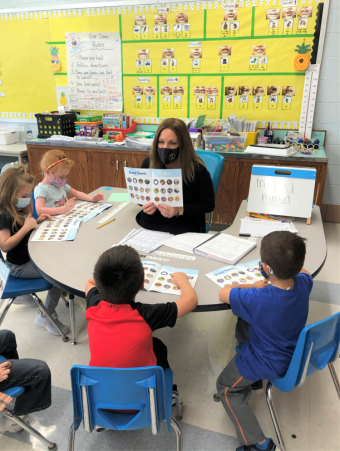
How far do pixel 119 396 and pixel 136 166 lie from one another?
9.15ft

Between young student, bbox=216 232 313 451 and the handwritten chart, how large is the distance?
3.30 metres

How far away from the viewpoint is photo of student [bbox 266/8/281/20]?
324 cm

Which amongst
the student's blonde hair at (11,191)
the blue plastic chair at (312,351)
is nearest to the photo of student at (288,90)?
the student's blonde hair at (11,191)

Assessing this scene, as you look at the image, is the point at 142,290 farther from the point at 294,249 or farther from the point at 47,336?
the point at 47,336

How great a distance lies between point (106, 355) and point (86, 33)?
12.5 feet

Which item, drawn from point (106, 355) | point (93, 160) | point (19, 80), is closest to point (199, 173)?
point (106, 355)

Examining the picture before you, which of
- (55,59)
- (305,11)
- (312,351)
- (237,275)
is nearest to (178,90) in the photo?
(305,11)

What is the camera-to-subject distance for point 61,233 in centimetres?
182

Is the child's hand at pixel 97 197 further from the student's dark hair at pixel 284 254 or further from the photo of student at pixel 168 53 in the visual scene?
the photo of student at pixel 168 53

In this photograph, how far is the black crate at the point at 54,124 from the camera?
387 cm

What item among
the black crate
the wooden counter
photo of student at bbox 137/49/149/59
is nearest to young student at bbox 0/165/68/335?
the wooden counter

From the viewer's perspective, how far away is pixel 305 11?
3.19 metres

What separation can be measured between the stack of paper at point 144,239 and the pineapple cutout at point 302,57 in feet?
8.19

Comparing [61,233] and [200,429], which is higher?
[61,233]
